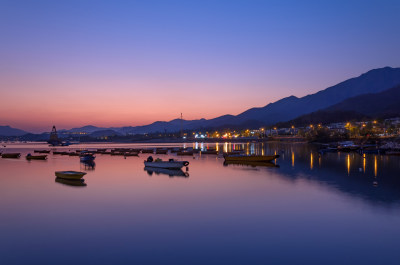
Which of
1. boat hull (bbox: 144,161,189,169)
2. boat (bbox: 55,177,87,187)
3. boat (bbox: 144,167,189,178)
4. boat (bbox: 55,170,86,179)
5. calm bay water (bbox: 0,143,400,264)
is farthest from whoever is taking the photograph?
boat hull (bbox: 144,161,189,169)

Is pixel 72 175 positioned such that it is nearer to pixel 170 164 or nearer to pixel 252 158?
pixel 170 164

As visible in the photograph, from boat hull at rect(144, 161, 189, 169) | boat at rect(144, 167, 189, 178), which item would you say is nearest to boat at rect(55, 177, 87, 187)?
boat at rect(144, 167, 189, 178)

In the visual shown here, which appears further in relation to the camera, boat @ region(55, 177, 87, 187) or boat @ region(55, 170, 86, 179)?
boat @ region(55, 170, 86, 179)

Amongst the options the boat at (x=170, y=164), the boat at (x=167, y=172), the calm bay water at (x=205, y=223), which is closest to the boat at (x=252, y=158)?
the boat at (x=170, y=164)

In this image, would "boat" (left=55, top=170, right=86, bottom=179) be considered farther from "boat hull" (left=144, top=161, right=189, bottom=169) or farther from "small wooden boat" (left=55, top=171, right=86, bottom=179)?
"boat hull" (left=144, top=161, right=189, bottom=169)

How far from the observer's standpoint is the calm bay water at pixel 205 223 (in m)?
12.0

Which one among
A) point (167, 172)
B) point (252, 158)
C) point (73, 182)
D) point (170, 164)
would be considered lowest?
point (167, 172)

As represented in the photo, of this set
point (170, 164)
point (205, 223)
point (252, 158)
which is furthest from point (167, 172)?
→ point (205, 223)

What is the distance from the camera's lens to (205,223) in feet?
53.9

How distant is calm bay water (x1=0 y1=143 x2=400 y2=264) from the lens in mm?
12039

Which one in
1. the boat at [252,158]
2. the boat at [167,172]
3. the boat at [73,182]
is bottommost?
the boat at [167,172]

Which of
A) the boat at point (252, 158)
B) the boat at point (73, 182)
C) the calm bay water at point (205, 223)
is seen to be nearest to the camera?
the calm bay water at point (205, 223)

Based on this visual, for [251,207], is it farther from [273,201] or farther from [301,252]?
[301,252]

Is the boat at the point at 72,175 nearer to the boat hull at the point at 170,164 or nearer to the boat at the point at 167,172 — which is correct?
the boat at the point at 167,172
